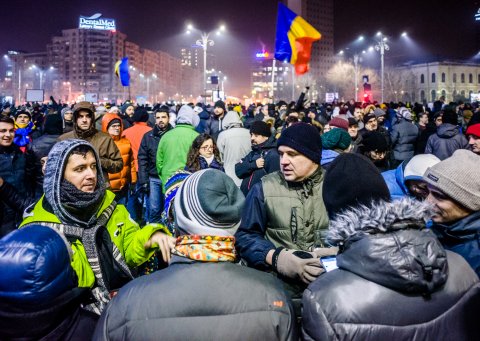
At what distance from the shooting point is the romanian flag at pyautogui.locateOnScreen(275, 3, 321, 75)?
1379 cm

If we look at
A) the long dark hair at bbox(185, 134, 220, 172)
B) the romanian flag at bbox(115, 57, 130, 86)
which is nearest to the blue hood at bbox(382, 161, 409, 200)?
the long dark hair at bbox(185, 134, 220, 172)

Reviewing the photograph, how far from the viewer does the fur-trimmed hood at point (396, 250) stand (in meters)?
1.90

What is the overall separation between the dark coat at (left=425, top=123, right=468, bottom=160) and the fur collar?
6.75m

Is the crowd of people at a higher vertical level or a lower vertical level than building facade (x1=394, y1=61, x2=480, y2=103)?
lower

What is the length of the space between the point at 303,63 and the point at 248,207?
12.0m

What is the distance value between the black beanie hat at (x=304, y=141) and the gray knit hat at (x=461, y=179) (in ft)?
2.78

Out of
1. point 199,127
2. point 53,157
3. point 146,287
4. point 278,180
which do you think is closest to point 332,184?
point 278,180

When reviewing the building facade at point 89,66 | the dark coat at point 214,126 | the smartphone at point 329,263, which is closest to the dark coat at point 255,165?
the smartphone at point 329,263

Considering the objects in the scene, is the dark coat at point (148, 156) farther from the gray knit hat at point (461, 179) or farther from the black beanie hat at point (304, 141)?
the gray knit hat at point (461, 179)

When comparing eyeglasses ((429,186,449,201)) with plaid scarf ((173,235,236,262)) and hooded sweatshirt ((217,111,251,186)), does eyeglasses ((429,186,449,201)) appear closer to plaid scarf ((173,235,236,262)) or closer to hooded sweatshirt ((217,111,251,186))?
plaid scarf ((173,235,236,262))

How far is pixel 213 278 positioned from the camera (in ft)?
6.76

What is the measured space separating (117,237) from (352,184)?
1623 millimetres

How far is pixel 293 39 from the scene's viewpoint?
559 inches

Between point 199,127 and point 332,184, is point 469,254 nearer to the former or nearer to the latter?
point 332,184
